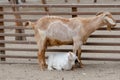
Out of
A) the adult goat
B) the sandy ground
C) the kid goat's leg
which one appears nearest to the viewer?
the sandy ground

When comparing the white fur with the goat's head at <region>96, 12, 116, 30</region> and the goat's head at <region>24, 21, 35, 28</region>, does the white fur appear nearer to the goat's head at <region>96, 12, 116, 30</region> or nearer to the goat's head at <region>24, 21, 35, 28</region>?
the goat's head at <region>24, 21, 35, 28</region>

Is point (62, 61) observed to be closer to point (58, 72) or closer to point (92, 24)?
point (58, 72)

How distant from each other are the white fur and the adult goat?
0.81ft

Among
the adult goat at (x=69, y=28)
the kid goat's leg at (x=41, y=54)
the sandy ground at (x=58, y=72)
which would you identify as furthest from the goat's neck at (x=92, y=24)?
the kid goat's leg at (x=41, y=54)

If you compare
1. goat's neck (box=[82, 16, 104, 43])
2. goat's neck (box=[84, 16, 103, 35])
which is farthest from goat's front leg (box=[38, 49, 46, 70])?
goat's neck (box=[84, 16, 103, 35])

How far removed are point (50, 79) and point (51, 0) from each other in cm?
2064

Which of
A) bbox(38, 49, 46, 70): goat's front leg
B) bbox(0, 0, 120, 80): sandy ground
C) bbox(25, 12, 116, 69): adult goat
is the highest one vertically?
bbox(25, 12, 116, 69): adult goat

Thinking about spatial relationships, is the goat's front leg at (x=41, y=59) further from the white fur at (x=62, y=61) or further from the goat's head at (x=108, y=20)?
the goat's head at (x=108, y=20)

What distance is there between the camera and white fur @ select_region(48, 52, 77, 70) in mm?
7277

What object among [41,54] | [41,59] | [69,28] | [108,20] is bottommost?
[41,59]

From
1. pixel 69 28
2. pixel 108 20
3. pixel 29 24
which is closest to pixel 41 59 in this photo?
pixel 29 24

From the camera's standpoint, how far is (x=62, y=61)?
24.1 feet

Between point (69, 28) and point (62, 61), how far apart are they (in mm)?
683

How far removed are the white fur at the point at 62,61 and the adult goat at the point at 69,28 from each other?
25 centimetres
